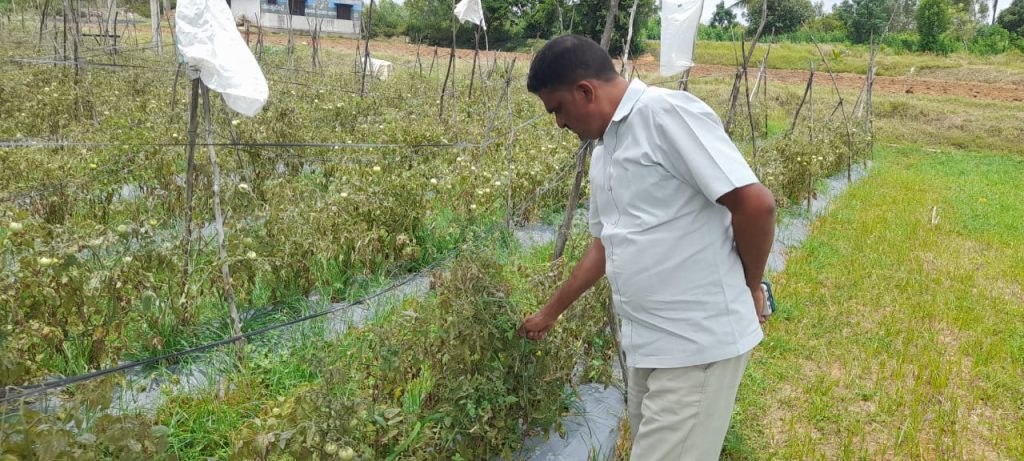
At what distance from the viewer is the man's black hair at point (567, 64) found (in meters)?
1.50

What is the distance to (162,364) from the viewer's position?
2.78m

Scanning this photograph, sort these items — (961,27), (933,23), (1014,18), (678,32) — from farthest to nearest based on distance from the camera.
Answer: (961,27)
(1014,18)
(933,23)
(678,32)

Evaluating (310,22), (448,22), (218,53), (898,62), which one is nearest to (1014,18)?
(898,62)

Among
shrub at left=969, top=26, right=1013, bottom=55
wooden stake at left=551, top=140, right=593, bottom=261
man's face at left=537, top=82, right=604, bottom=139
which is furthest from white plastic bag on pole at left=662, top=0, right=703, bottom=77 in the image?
shrub at left=969, top=26, right=1013, bottom=55

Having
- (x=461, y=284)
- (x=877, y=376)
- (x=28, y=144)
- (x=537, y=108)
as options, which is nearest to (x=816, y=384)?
(x=877, y=376)

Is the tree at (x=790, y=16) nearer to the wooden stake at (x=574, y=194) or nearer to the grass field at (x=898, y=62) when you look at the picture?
the grass field at (x=898, y=62)

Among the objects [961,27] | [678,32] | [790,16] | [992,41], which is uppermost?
[790,16]

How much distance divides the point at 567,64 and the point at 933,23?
114 ft

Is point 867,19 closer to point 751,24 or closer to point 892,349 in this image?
point 751,24

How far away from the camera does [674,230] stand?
149 centimetres

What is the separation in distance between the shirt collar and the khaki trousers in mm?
597

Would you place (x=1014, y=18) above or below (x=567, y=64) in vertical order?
above

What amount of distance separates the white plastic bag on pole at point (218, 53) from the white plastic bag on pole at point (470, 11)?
5.77 m

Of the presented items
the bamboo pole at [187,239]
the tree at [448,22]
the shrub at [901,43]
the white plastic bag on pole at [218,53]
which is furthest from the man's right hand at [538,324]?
the shrub at [901,43]
